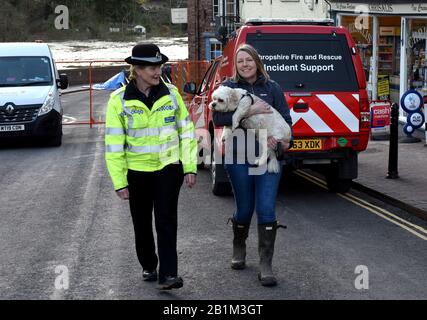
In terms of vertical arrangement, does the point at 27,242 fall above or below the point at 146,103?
below

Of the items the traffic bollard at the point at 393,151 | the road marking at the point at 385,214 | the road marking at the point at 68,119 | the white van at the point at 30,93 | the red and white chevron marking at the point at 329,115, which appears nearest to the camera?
the road marking at the point at 385,214

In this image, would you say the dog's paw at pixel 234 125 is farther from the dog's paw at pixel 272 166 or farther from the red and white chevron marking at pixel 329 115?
the red and white chevron marking at pixel 329 115

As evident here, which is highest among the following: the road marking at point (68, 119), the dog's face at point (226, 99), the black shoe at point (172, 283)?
the dog's face at point (226, 99)

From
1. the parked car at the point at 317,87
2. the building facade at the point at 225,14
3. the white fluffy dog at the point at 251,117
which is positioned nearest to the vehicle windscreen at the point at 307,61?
the parked car at the point at 317,87

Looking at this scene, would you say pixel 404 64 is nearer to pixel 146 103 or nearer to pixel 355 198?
pixel 355 198

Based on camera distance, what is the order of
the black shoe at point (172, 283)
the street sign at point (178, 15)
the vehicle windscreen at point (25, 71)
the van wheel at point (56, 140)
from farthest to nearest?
the street sign at point (178, 15) < the vehicle windscreen at point (25, 71) < the van wheel at point (56, 140) < the black shoe at point (172, 283)

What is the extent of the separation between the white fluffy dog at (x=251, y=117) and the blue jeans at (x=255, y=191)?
113 mm

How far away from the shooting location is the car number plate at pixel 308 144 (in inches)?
394

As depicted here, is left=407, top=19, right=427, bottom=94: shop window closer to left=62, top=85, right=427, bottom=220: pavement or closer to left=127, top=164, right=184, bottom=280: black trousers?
left=62, top=85, right=427, bottom=220: pavement

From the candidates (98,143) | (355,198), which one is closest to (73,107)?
(98,143)

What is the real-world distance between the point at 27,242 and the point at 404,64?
544 inches

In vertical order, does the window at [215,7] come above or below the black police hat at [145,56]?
above

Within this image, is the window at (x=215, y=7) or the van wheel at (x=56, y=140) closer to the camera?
the van wheel at (x=56, y=140)

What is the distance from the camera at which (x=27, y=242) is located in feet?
26.8
